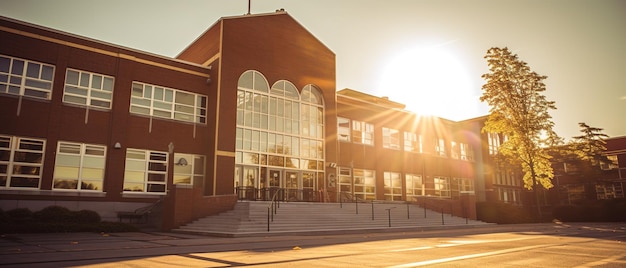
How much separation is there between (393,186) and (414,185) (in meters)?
3.09

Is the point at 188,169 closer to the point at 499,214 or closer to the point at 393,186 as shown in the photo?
the point at 393,186

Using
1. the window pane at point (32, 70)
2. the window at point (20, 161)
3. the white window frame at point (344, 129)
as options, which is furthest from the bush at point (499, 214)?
the window pane at point (32, 70)

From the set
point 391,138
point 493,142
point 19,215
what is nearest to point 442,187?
point 391,138

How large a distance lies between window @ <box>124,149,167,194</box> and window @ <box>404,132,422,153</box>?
935 inches

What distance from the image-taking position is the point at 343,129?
3638cm

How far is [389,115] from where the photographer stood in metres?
40.7

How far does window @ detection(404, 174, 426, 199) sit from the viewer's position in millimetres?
40344


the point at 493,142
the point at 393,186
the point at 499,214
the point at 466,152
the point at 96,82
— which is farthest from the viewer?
the point at 493,142

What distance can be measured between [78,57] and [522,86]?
111ft

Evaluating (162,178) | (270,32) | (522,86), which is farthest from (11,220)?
(522,86)

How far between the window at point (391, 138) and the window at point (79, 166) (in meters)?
Result: 24.2

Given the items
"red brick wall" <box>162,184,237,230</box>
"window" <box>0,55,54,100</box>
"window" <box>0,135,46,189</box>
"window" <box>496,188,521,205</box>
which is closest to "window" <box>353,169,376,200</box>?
"red brick wall" <box>162,184,237,230</box>

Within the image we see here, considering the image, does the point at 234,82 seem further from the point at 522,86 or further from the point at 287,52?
the point at 522,86

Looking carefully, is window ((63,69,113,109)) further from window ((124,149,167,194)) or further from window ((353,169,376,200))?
window ((353,169,376,200))
